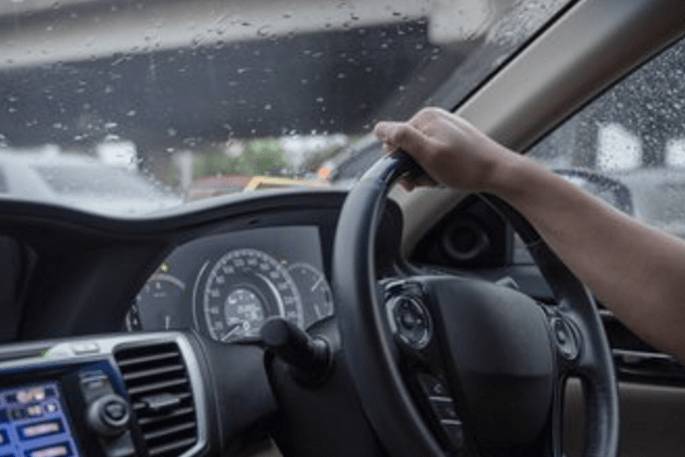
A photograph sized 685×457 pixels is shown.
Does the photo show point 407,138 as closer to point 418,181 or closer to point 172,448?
point 418,181

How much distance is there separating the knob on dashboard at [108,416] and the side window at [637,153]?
1153 mm

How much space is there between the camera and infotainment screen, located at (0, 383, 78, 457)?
1.38 metres

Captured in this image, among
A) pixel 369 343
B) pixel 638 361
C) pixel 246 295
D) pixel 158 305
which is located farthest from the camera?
pixel 638 361

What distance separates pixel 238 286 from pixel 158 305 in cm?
18

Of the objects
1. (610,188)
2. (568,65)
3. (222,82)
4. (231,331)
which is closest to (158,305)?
(231,331)

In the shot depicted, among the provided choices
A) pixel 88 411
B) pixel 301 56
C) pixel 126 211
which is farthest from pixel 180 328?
pixel 301 56

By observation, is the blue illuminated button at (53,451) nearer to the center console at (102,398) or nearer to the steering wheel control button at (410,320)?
the center console at (102,398)

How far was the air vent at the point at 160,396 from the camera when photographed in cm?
155

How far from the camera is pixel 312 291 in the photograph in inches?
79.4

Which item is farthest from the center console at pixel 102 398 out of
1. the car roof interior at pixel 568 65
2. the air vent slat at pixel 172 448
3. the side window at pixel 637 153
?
the side window at pixel 637 153

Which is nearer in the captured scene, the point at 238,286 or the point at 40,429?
the point at 40,429

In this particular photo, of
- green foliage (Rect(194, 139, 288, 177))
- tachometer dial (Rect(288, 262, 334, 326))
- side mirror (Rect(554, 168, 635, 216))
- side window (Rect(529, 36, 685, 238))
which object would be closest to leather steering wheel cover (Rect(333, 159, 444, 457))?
tachometer dial (Rect(288, 262, 334, 326))

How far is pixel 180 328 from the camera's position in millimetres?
1762

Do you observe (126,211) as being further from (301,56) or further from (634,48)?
(634,48)
